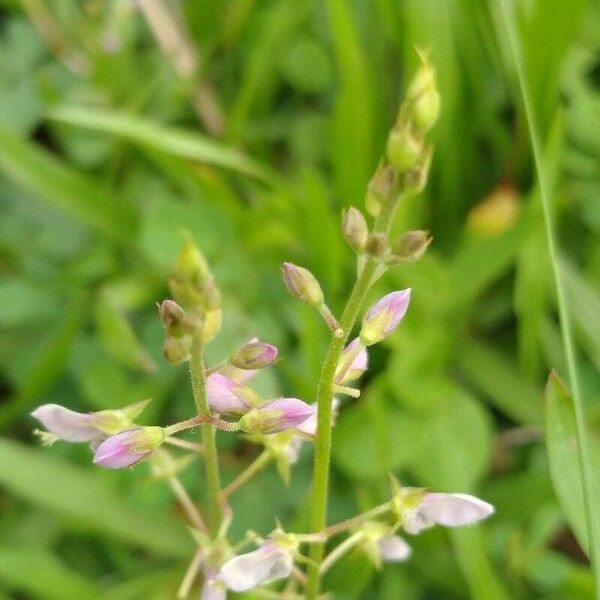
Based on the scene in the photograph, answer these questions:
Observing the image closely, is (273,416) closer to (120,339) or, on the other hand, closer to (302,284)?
(302,284)

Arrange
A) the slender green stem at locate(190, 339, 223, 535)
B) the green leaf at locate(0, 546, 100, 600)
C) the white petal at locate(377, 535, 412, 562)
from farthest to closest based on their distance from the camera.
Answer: the green leaf at locate(0, 546, 100, 600) < the white petal at locate(377, 535, 412, 562) < the slender green stem at locate(190, 339, 223, 535)

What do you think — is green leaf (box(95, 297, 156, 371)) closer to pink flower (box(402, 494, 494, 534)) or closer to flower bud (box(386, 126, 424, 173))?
pink flower (box(402, 494, 494, 534))

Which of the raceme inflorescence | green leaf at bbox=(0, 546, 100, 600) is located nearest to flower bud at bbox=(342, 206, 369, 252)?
the raceme inflorescence

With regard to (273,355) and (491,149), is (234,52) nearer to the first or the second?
(491,149)

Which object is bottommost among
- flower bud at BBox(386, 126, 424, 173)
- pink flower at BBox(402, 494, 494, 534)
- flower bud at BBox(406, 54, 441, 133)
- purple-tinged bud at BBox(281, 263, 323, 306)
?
pink flower at BBox(402, 494, 494, 534)

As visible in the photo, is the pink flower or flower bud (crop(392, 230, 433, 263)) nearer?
flower bud (crop(392, 230, 433, 263))

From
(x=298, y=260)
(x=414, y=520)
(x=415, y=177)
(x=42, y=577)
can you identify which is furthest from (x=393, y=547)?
(x=298, y=260)
